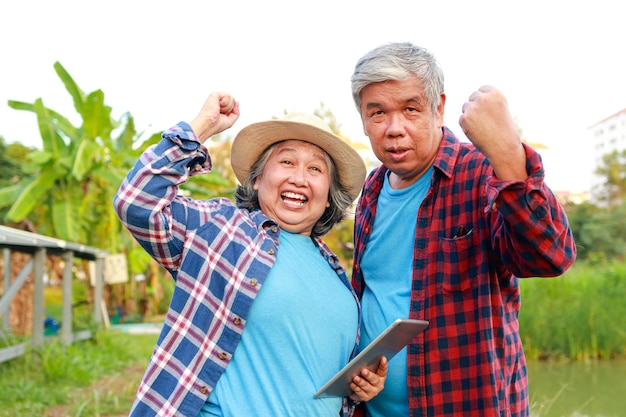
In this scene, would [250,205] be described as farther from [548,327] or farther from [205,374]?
[548,327]

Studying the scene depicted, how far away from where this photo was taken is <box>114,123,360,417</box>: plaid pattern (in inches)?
A: 67.7

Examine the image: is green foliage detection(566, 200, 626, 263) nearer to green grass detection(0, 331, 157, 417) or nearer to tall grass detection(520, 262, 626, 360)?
tall grass detection(520, 262, 626, 360)

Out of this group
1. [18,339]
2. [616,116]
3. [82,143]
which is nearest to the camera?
[18,339]

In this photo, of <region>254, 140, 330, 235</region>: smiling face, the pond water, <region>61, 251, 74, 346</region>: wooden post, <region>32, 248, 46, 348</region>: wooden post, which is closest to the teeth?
<region>254, 140, 330, 235</region>: smiling face

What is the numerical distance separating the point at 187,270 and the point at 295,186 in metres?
0.43

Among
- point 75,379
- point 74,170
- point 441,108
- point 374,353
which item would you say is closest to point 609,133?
point 74,170

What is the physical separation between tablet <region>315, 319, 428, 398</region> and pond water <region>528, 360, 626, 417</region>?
164 inches

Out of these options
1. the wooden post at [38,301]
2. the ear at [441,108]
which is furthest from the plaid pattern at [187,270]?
the wooden post at [38,301]

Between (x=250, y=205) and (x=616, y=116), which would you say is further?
(x=616, y=116)

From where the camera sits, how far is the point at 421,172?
223 centimetres

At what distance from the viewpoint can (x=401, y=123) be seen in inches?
82.1

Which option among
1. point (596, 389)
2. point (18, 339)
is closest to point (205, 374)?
point (18, 339)

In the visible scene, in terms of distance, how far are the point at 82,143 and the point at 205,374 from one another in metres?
8.30

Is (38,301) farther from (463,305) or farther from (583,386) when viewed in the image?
(463,305)
